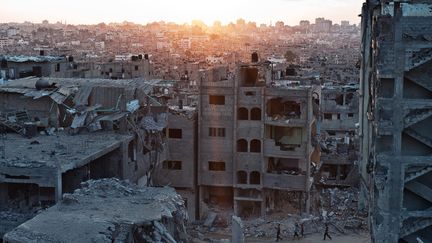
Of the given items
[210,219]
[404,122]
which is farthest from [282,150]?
[404,122]

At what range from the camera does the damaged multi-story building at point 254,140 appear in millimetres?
32969

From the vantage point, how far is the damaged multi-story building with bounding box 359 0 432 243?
9.28 meters

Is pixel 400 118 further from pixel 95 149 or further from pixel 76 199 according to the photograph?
pixel 95 149

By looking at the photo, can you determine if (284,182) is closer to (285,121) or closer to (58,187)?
(285,121)

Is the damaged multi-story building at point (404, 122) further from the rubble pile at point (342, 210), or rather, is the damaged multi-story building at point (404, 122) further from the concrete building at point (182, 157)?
the concrete building at point (182, 157)

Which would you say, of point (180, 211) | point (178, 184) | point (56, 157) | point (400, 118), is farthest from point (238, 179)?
point (400, 118)

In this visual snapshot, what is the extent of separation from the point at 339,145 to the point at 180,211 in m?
25.9

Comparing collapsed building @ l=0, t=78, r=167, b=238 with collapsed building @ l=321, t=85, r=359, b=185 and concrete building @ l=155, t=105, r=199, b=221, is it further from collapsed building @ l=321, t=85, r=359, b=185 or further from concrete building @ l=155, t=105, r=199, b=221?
collapsed building @ l=321, t=85, r=359, b=185

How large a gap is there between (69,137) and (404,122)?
832 inches

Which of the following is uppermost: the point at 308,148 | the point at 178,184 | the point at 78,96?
the point at 78,96

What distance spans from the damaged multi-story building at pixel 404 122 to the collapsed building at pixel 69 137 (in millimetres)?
14494

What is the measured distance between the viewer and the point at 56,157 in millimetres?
23688

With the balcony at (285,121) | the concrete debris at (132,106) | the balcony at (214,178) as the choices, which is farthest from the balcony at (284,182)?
the concrete debris at (132,106)

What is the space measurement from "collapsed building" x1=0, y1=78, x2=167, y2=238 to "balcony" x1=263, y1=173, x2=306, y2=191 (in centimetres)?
545
